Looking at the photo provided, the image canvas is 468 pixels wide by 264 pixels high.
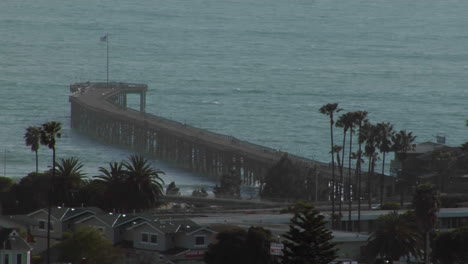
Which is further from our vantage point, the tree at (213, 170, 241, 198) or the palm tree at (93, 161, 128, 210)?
the tree at (213, 170, 241, 198)

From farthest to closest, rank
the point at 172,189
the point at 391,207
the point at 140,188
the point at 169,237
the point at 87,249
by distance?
the point at 172,189 → the point at 391,207 → the point at 140,188 → the point at 169,237 → the point at 87,249

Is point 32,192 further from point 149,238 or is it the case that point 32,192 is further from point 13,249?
point 13,249

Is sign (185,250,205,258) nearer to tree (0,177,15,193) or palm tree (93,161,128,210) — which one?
palm tree (93,161,128,210)

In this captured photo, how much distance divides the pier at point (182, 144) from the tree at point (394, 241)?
126ft

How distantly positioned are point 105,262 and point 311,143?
98285 mm

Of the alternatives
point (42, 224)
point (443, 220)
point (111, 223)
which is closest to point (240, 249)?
point (111, 223)

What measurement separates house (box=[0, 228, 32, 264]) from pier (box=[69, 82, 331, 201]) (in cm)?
5152

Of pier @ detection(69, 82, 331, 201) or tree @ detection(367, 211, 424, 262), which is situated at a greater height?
pier @ detection(69, 82, 331, 201)

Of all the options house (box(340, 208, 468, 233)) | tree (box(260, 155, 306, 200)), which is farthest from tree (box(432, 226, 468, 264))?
tree (box(260, 155, 306, 200))

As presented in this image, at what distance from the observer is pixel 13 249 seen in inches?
2879

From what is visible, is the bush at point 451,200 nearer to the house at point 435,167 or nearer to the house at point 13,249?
the house at point 435,167

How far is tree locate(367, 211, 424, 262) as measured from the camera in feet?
276

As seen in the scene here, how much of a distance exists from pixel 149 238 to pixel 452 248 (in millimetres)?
14996

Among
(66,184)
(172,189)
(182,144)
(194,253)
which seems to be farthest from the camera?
(182,144)
